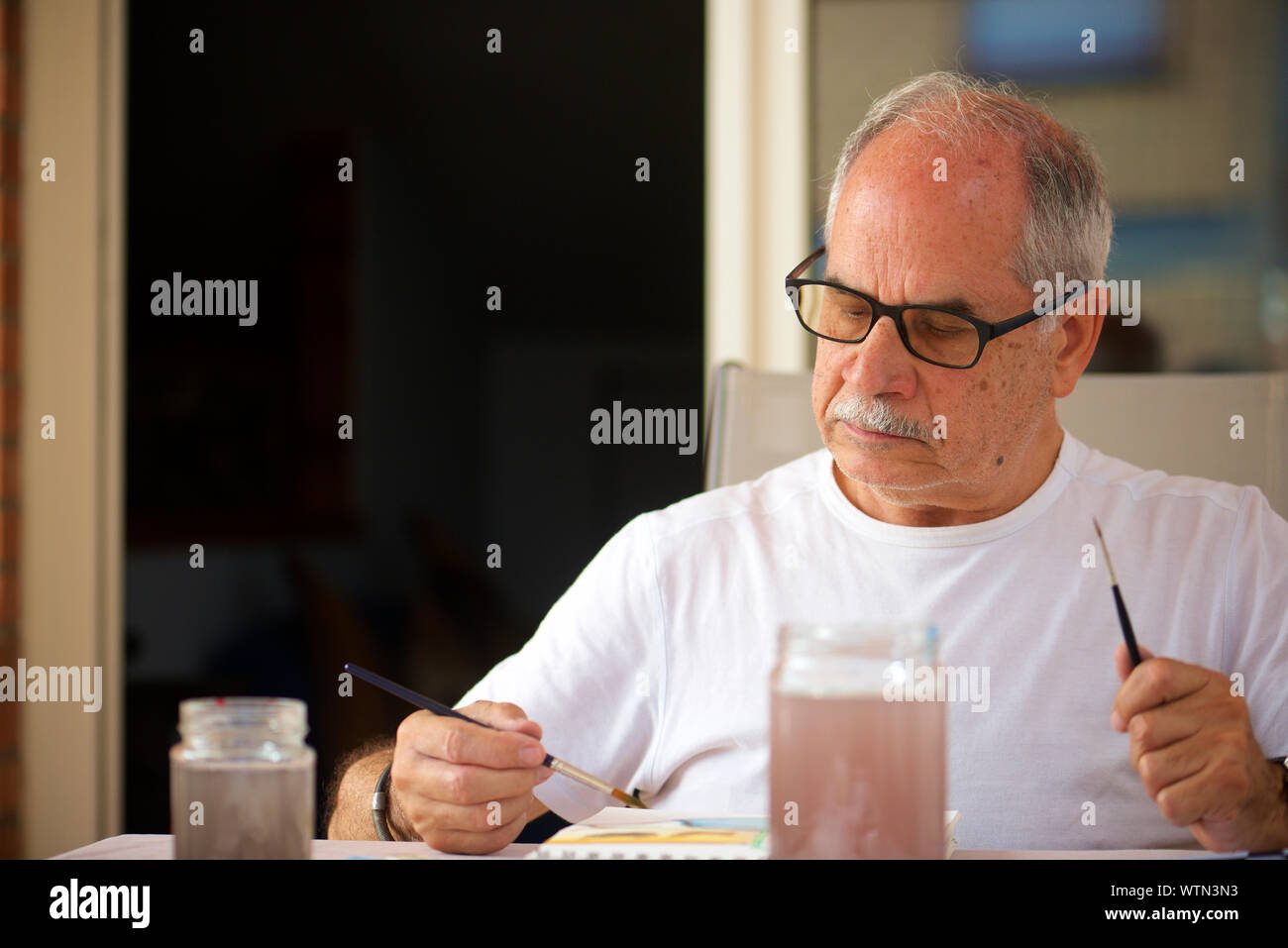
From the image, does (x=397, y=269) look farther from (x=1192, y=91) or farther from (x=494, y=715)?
(x=494, y=715)

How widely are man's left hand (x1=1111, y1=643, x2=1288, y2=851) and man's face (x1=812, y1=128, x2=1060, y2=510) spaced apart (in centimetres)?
43

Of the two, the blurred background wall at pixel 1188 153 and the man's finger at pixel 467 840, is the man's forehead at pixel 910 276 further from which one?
the blurred background wall at pixel 1188 153

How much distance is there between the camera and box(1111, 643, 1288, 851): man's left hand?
2.29ft

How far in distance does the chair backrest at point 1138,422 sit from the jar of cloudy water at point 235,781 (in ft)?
3.17

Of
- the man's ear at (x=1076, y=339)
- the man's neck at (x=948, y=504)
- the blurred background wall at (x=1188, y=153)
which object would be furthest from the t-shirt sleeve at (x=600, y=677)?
the blurred background wall at (x=1188, y=153)

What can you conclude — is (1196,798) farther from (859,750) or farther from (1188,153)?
(1188,153)

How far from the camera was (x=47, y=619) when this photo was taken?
2646 mm

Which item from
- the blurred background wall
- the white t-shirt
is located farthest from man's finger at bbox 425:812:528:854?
the blurred background wall

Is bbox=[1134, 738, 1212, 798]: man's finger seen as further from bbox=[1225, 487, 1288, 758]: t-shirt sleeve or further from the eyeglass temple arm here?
the eyeglass temple arm

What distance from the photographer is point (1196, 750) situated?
71cm

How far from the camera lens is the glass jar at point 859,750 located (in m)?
0.55

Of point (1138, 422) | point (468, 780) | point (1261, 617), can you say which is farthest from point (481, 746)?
point (1138, 422)

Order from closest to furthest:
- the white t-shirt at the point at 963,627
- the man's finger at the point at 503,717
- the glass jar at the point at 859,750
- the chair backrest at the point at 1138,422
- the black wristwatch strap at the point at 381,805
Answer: the glass jar at the point at 859,750, the man's finger at the point at 503,717, the black wristwatch strap at the point at 381,805, the white t-shirt at the point at 963,627, the chair backrest at the point at 1138,422
